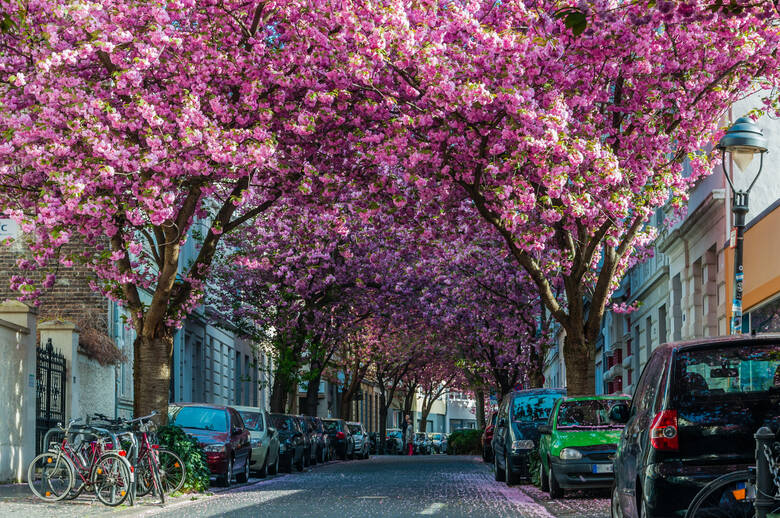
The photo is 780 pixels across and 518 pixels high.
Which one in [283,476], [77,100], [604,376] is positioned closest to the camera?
[77,100]

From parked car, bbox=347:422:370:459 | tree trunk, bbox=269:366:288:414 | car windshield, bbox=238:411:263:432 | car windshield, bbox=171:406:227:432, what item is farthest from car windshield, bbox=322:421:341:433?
car windshield, bbox=171:406:227:432

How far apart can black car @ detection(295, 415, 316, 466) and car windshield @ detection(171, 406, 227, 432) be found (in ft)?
36.8

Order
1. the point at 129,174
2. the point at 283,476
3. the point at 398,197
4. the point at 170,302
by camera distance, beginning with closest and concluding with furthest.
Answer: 1. the point at 129,174
2. the point at 398,197
3. the point at 170,302
4. the point at 283,476

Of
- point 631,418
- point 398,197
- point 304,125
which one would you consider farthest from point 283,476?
point 631,418

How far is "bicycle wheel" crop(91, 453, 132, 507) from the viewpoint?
642 inches

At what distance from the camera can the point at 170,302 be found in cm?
2155

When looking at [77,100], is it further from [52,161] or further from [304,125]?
[304,125]

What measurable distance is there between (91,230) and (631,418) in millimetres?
11540

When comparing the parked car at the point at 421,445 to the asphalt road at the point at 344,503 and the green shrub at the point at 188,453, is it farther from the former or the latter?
the green shrub at the point at 188,453

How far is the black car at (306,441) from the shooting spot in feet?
118

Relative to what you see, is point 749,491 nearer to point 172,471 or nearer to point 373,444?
point 172,471

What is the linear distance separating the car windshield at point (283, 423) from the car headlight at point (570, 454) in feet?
51.1

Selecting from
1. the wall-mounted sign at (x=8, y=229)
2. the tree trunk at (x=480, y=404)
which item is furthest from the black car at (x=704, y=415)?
the tree trunk at (x=480, y=404)

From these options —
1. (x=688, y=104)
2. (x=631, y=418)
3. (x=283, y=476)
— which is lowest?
(x=283, y=476)
